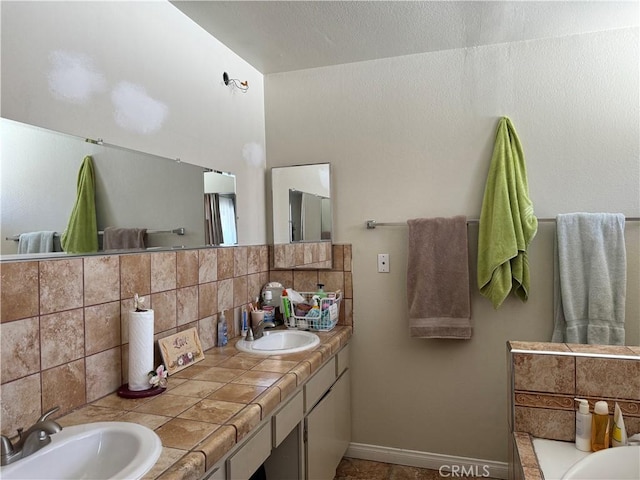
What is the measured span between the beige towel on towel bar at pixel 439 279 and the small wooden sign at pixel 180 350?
1.18 metres

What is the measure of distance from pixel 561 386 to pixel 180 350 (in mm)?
1417

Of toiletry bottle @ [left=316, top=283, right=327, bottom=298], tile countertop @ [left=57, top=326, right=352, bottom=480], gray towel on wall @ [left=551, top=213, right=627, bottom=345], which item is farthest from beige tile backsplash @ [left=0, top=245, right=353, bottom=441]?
gray towel on wall @ [left=551, top=213, right=627, bottom=345]

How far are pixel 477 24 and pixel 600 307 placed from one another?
60.2 inches

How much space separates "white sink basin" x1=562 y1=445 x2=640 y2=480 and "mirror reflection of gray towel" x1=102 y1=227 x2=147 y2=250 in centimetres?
161

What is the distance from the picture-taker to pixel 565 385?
141cm

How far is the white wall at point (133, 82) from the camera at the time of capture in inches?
47.1

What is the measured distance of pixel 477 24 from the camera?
2066 mm

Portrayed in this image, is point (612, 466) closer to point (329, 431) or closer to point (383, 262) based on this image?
point (329, 431)

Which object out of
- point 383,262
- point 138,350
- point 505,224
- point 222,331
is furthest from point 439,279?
point 138,350

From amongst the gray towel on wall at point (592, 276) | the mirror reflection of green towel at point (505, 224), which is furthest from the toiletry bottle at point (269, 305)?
the gray towel on wall at point (592, 276)

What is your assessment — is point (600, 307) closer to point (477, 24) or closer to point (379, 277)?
point (379, 277)

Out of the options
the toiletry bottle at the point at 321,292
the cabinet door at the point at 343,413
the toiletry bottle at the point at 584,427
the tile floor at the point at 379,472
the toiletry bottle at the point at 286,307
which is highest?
the toiletry bottle at the point at 321,292

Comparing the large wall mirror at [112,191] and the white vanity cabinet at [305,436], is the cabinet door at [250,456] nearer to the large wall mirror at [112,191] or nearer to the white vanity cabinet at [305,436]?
the white vanity cabinet at [305,436]

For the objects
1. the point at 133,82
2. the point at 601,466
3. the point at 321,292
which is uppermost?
the point at 133,82
